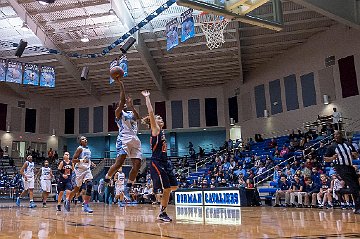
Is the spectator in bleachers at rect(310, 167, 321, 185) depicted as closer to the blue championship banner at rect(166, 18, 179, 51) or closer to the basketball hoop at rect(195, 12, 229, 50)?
the basketball hoop at rect(195, 12, 229, 50)

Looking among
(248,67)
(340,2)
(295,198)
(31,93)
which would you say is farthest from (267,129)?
(31,93)

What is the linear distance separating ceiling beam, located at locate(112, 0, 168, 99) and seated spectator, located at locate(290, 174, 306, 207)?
1064 centimetres

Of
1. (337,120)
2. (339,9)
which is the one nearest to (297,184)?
(337,120)

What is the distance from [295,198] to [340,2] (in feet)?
24.7

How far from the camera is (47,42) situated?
19828mm

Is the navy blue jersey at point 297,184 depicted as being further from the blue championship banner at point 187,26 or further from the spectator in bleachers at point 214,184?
the blue championship banner at point 187,26

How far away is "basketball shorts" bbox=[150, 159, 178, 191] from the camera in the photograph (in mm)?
5355

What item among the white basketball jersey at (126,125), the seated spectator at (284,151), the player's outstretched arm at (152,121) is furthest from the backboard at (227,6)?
the seated spectator at (284,151)

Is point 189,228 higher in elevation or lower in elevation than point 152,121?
lower

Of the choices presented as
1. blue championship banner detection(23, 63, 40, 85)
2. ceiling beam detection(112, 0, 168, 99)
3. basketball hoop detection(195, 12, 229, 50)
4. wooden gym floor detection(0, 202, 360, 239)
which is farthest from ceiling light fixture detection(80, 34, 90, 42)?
wooden gym floor detection(0, 202, 360, 239)

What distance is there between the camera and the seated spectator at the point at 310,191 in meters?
10.4

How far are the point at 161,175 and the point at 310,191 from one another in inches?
269

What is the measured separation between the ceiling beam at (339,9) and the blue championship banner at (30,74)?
44.2 feet

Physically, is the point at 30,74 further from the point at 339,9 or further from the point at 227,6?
the point at 339,9
